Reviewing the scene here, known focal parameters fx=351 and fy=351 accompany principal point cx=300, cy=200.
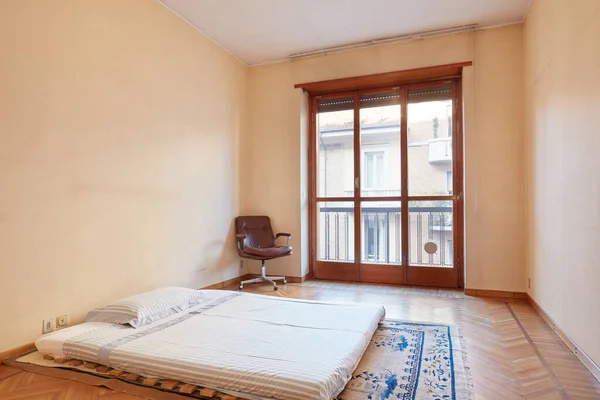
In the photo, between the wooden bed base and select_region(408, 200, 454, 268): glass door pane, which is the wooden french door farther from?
the wooden bed base

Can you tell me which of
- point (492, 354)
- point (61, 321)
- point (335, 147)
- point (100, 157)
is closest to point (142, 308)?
point (61, 321)

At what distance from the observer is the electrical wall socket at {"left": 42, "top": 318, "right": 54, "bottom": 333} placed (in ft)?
8.29

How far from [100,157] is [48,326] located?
4.41 ft

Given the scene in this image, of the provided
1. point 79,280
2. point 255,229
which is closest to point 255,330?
point 79,280

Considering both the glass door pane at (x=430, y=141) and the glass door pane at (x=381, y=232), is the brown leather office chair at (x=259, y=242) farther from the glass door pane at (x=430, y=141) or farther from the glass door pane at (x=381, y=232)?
the glass door pane at (x=430, y=141)

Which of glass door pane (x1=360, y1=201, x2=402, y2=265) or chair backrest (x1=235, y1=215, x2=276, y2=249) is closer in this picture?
glass door pane (x1=360, y1=201, x2=402, y2=265)

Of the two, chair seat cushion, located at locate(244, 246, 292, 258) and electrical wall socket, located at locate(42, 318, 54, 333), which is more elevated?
chair seat cushion, located at locate(244, 246, 292, 258)

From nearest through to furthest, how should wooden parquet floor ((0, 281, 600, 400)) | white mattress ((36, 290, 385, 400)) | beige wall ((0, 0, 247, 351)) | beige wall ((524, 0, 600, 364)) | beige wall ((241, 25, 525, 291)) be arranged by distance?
white mattress ((36, 290, 385, 400)) < wooden parquet floor ((0, 281, 600, 400)) < beige wall ((524, 0, 600, 364)) < beige wall ((0, 0, 247, 351)) < beige wall ((241, 25, 525, 291))

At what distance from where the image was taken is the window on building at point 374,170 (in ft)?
15.7

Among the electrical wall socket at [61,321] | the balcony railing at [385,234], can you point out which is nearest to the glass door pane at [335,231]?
the balcony railing at [385,234]

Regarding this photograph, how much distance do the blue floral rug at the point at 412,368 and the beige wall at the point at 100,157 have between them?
7.22 ft

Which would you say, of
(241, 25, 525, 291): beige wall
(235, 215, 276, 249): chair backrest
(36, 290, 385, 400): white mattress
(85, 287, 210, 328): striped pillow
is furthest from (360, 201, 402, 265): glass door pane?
(85, 287, 210, 328): striped pillow

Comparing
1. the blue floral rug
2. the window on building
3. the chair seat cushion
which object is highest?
the window on building

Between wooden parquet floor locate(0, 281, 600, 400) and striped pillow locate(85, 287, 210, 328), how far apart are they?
567 millimetres
